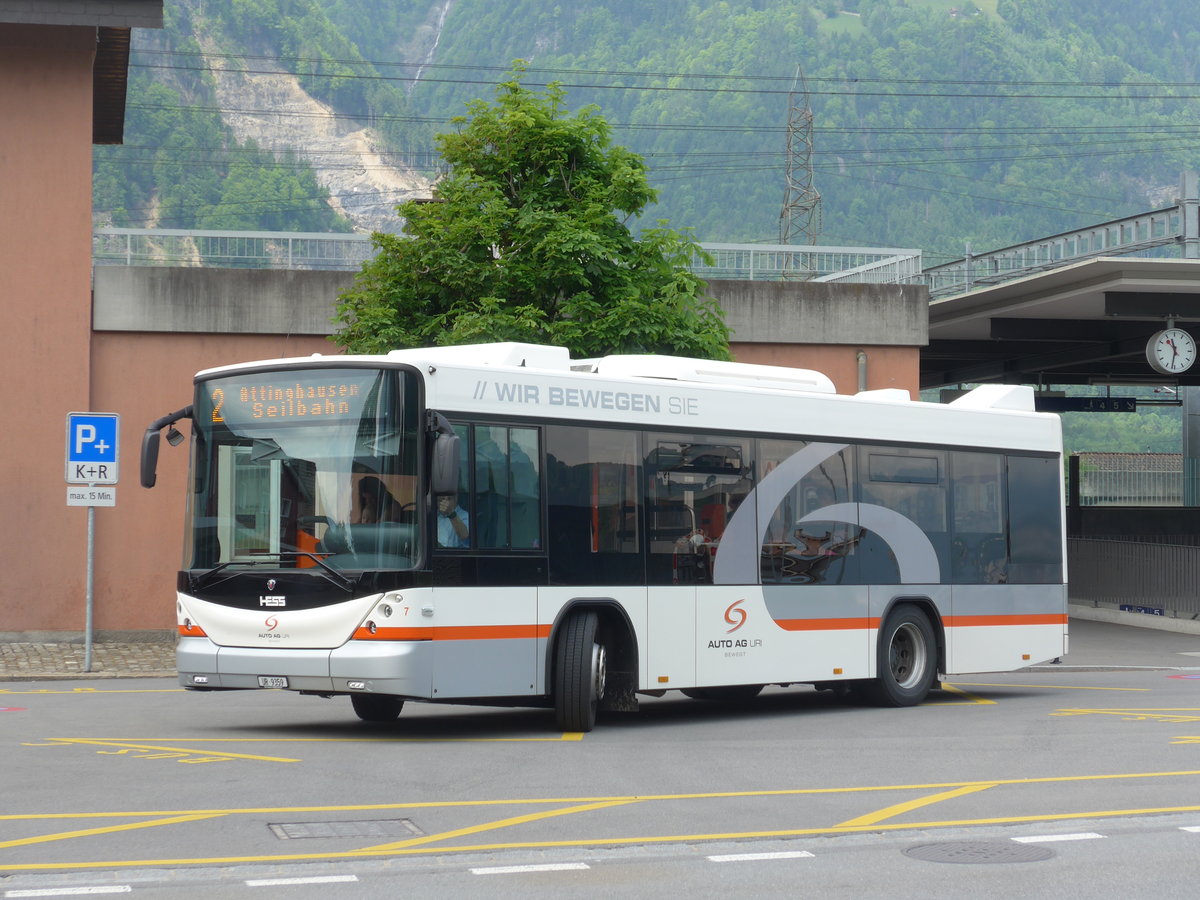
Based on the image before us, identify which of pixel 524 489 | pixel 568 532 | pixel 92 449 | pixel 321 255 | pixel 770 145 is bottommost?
pixel 568 532

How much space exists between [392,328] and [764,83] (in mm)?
180804

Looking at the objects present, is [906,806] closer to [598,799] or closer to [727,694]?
[598,799]

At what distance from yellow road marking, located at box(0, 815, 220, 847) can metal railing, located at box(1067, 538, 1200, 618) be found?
83.2 ft

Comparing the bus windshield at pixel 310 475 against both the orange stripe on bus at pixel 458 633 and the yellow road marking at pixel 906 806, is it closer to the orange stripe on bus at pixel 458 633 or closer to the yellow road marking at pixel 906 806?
the orange stripe on bus at pixel 458 633

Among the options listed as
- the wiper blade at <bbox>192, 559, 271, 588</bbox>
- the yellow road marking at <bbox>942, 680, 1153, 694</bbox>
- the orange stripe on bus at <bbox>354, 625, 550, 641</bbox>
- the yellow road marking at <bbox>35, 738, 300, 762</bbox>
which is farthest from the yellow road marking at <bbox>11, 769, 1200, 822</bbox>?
the yellow road marking at <bbox>942, 680, 1153, 694</bbox>

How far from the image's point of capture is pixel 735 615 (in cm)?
1529

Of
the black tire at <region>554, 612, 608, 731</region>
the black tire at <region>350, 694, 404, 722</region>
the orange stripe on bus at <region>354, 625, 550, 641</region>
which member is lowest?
the black tire at <region>350, 694, 404, 722</region>

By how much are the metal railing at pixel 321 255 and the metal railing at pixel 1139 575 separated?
7955 mm

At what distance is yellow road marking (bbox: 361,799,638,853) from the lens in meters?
8.77

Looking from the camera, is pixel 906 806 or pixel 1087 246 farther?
pixel 1087 246

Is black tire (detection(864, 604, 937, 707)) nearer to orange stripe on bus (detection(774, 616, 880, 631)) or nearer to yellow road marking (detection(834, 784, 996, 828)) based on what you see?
orange stripe on bus (detection(774, 616, 880, 631))

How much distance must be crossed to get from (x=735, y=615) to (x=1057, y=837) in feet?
20.1

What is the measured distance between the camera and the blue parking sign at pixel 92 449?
20125 millimetres

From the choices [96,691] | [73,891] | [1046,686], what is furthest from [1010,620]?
[73,891]
